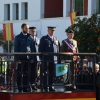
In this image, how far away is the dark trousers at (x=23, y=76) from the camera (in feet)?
36.8

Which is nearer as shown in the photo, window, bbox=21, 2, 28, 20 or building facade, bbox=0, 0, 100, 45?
building facade, bbox=0, 0, 100, 45

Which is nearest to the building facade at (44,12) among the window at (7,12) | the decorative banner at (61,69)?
the window at (7,12)

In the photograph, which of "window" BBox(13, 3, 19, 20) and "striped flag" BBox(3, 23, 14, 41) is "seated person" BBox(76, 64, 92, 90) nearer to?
"striped flag" BBox(3, 23, 14, 41)

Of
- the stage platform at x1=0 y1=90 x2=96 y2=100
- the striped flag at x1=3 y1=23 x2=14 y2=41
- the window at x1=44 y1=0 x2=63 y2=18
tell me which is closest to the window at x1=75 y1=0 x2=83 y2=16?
the window at x1=44 y1=0 x2=63 y2=18

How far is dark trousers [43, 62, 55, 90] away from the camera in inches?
451

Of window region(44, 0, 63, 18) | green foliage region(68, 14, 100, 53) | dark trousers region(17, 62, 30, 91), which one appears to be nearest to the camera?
dark trousers region(17, 62, 30, 91)

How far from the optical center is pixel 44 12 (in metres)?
49.2

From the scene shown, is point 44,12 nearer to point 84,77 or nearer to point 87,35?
point 87,35

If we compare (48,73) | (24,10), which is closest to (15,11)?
(24,10)

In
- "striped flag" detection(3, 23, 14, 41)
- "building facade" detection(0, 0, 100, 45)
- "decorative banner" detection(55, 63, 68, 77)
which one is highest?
"building facade" detection(0, 0, 100, 45)

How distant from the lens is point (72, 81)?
1171 centimetres

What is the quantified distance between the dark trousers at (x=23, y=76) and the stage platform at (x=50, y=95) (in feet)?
0.85

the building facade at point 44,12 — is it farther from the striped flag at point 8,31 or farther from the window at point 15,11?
the striped flag at point 8,31

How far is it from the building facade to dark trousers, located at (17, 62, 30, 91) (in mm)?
33528
